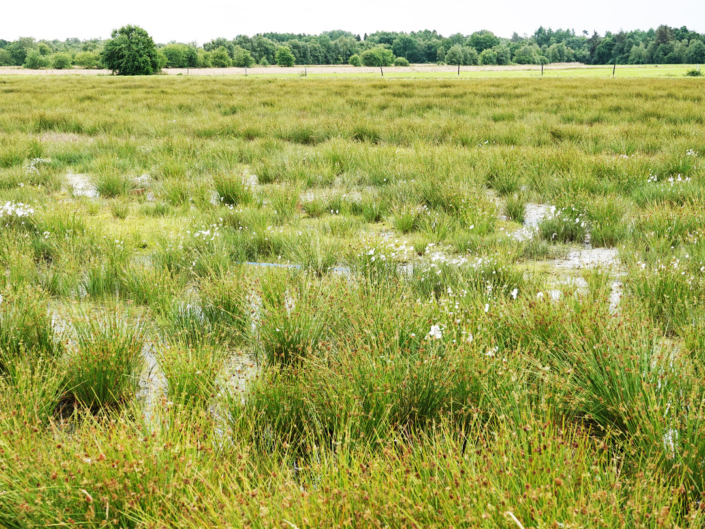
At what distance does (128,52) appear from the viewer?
6172 cm

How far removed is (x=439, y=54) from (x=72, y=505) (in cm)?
14512

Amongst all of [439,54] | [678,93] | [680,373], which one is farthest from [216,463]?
[439,54]

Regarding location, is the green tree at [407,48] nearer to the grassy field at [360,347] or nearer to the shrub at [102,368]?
the grassy field at [360,347]

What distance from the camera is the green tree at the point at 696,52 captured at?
100 meters

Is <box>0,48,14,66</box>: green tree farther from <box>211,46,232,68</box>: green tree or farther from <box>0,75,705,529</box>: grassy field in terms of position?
<box>0,75,705,529</box>: grassy field

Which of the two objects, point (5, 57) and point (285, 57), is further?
point (5, 57)

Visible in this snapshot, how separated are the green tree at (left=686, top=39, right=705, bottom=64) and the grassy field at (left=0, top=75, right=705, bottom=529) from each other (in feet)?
394

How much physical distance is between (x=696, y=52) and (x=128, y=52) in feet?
348

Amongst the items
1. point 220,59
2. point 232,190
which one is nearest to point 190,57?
point 220,59

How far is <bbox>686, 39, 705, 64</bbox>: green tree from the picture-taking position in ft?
330

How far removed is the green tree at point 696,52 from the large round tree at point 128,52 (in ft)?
338

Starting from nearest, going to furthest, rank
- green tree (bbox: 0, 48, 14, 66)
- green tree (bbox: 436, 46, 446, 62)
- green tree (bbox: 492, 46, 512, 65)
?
green tree (bbox: 492, 46, 512, 65), green tree (bbox: 0, 48, 14, 66), green tree (bbox: 436, 46, 446, 62)

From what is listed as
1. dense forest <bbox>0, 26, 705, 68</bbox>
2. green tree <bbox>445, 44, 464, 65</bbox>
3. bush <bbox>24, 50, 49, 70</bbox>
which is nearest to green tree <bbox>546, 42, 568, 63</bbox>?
dense forest <bbox>0, 26, 705, 68</bbox>

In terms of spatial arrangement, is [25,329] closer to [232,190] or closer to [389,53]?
[232,190]
